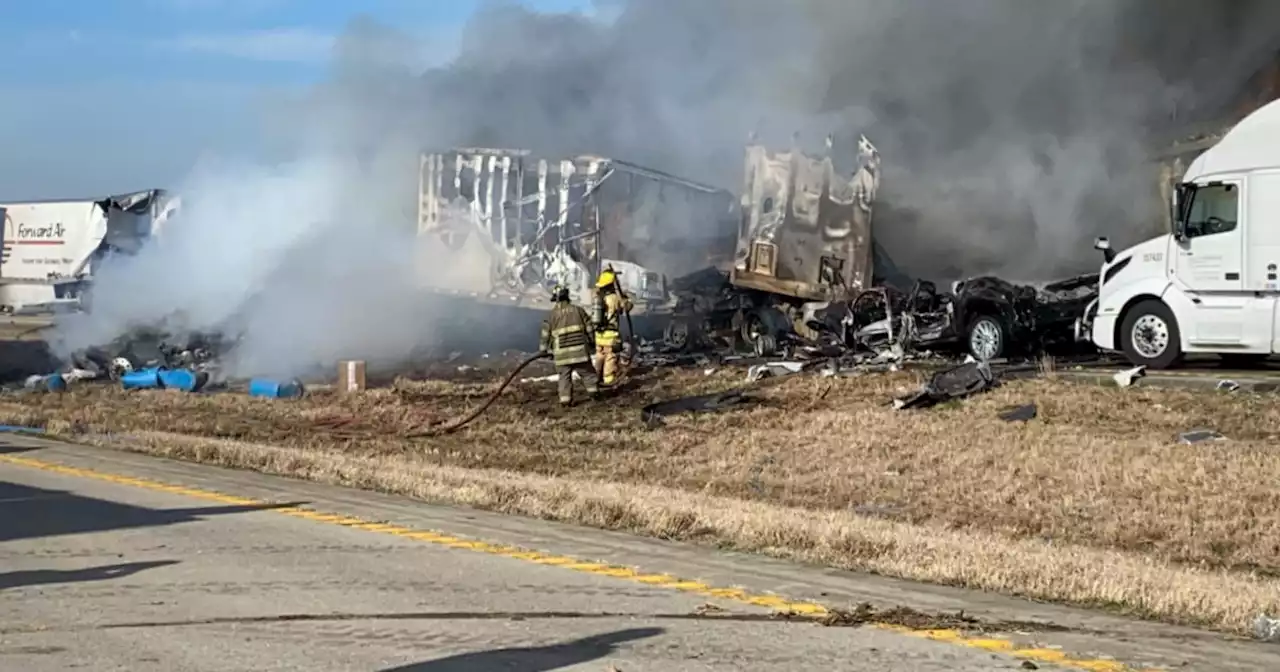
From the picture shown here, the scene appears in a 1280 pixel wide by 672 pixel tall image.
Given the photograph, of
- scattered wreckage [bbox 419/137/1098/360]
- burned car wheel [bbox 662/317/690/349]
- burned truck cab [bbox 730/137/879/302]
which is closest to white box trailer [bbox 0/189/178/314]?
scattered wreckage [bbox 419/137/1098/360]

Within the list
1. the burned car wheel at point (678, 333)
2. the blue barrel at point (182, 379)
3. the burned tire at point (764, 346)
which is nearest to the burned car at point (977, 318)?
the burned tire at point (764, 346)

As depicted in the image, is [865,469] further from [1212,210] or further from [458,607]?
[458,607]

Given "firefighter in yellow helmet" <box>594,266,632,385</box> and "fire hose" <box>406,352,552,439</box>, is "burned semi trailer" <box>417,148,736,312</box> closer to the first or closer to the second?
"firefighter in yellow helmet" <box>594,266,632,385</box>

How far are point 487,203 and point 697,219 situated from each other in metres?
3.18

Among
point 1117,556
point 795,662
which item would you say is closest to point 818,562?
point 1117,556

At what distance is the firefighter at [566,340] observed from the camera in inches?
661

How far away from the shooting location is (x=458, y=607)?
21.5ft

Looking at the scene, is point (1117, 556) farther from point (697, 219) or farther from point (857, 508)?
point (697, 219)

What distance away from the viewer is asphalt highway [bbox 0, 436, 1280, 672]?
560cm

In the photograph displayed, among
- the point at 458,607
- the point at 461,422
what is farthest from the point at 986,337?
the point at 458,607

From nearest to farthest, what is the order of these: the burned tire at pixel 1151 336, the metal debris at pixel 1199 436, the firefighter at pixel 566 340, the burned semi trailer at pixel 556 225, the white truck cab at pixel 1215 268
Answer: the metal debris at pixel 1199 436 → the white truck cab at pixel 1215 268 → the burned tire at pixel 1151 336 → the firefighter at pixel 566 340 → the burned semi trailer at pixel 556 225

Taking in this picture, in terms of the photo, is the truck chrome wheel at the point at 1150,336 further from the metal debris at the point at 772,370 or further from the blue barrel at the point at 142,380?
the blue barrel at the point at 142,380

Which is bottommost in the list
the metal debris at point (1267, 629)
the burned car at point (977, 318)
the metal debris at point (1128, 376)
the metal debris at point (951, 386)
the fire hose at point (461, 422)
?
the metal debris at point (1267, 629)

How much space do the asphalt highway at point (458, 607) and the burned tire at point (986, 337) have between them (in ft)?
30.5
